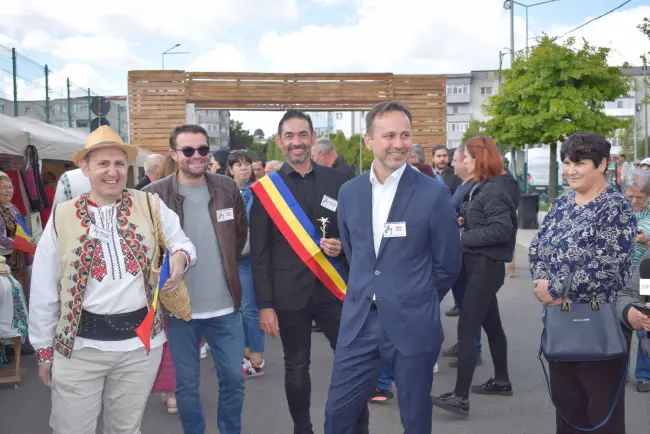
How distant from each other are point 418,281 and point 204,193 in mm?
1512

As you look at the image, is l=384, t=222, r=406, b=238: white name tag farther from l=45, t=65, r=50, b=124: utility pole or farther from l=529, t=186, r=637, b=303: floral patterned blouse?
l=45, t=65, r=50, b=124: utility pole

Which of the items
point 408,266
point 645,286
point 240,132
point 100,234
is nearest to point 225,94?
point 100,234

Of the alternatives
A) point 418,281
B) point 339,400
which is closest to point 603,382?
point 418,281

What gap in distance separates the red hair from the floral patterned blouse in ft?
5.50

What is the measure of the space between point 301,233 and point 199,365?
96cm

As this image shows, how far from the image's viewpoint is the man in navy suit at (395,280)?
3.29m

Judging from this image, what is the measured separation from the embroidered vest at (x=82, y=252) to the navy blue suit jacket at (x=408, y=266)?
975 millimetres

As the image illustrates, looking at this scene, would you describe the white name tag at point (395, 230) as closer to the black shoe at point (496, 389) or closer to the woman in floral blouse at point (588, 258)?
the woman in floral blouse at point (588, 258)

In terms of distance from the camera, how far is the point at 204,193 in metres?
4.18

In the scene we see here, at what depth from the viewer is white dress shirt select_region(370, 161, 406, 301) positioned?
3.40 meters

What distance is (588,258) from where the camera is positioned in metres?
3.52

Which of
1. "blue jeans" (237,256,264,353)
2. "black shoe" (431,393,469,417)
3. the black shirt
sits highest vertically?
the black shirt

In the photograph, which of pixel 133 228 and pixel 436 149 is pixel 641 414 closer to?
pixel 133 228

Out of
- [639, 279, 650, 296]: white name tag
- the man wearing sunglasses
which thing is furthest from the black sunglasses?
[639, 279, 650, 296]: white name tag
